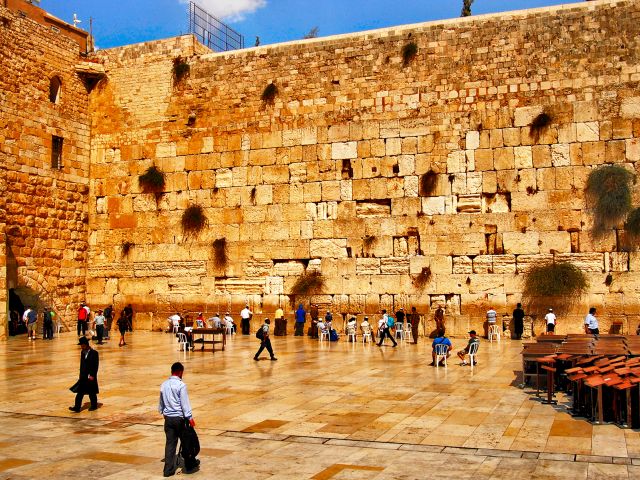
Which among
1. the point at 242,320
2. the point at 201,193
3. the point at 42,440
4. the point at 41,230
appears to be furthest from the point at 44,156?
the point at 42,440

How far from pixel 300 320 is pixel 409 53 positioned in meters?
6.94

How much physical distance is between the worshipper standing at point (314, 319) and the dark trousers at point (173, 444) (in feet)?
36.2

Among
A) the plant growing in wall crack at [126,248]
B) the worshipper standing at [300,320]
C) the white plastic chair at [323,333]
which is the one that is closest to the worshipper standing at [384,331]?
the white plastic chair at [323,333]

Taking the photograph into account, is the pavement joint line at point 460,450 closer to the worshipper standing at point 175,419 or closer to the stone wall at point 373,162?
the worshipper standing at point 175,419

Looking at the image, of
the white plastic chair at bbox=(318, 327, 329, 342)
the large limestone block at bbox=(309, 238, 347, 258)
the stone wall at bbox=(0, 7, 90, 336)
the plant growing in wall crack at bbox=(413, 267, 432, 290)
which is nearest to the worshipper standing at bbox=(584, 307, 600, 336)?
the plant growing in wall crack at bbox=(413, 267, 432, 290)

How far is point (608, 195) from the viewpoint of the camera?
14.6 meters

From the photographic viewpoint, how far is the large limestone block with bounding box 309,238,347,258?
1691 centimetres

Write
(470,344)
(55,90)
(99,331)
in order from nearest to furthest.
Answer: (470,344), (99,331), (55,90)

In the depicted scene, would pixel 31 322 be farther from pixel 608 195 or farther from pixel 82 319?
pixel 608 195

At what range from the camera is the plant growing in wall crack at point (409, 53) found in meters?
16.7

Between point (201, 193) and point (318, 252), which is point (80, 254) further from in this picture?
point (318, 252)

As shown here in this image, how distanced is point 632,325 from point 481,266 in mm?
3331

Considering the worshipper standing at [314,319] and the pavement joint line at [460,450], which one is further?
the worshipper standing at [314,319]

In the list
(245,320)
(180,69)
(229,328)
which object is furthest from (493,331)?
(180,69)
